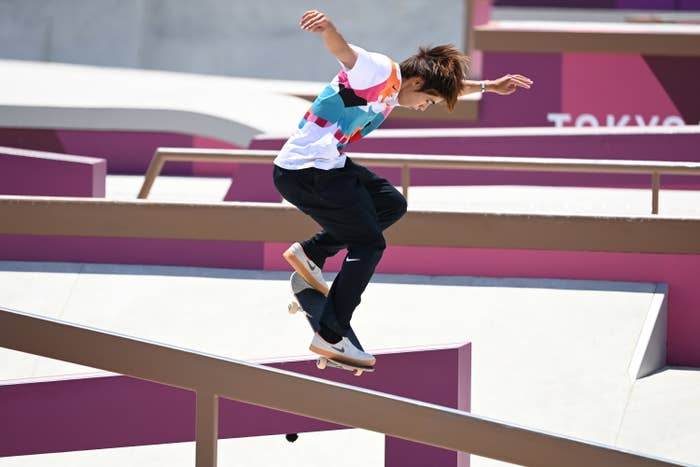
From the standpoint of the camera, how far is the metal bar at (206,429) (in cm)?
387

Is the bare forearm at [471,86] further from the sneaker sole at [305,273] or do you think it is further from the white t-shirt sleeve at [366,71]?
the sneaker sole at [305,273]

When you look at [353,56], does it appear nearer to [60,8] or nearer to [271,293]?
[271,293]

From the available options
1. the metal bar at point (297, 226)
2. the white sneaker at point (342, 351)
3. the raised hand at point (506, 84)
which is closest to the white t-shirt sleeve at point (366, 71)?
the raised hand at point (506, 84)

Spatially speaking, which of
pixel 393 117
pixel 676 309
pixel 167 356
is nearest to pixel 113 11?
pixel 393 117

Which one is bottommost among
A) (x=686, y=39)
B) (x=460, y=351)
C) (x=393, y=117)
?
(x=460, y=351)

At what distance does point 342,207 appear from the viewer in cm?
528

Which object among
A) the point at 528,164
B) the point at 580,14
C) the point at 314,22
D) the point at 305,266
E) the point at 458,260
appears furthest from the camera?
the point at 580,14

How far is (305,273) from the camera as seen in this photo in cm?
560

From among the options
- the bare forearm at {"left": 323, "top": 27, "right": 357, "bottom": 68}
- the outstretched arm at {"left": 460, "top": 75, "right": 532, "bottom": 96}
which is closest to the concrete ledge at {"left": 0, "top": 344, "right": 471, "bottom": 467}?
the outstretched arm at {"left": 460, "top": 75, "right": 532, "bottom": 96}

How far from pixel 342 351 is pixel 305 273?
44cm

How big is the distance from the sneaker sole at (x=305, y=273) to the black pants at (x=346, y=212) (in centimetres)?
17

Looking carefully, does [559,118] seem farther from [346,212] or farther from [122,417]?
[346,212]

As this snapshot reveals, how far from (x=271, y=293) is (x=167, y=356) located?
6.30 meters

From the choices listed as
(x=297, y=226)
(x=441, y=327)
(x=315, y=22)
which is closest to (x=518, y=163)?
(x=441, y=327)
